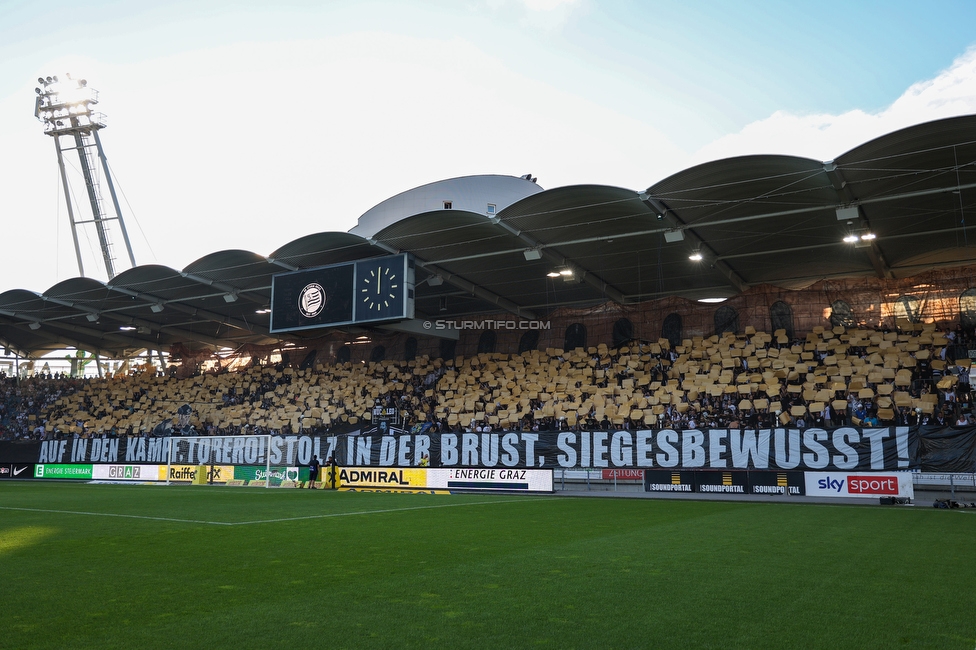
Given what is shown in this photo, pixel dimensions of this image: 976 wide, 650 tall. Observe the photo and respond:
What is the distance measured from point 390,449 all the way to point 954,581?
25791 mm

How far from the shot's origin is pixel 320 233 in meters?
28.0

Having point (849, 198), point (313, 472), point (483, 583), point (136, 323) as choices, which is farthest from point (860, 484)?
point (136, 323)

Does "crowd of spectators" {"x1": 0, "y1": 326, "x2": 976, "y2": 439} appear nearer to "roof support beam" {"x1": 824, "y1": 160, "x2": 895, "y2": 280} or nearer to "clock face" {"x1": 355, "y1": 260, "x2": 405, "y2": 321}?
"roof support beam" {"x1": 824, "y1": 160, "x2": 895, "y2": 280}

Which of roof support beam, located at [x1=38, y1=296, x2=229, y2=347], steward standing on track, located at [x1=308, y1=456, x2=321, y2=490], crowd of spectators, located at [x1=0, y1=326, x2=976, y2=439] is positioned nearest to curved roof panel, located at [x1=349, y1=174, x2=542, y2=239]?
crowd of spectators, located at [x1=0, y1=326, x2=976, y2=439]

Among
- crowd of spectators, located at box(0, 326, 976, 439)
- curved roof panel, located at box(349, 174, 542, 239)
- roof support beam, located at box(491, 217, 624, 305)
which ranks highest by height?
curved roof panel, located at box(349, 174, 542, 239)

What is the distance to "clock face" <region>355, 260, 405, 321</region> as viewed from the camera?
27.8 m

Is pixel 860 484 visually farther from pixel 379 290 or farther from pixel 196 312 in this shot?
pixel 196 312

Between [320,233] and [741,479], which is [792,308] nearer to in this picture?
[741,479]

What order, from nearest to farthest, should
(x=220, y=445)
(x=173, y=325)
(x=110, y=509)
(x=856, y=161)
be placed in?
(x=110, y=509) → (x=856, y=161) → (x=220, y=445) → (x=173, y=325)

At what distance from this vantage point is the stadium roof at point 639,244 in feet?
70.6

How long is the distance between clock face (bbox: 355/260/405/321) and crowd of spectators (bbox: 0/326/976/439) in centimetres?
751

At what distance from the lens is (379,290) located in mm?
28094

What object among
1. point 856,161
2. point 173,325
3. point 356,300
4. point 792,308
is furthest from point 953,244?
point 173,325

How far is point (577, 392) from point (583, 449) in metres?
4.85
